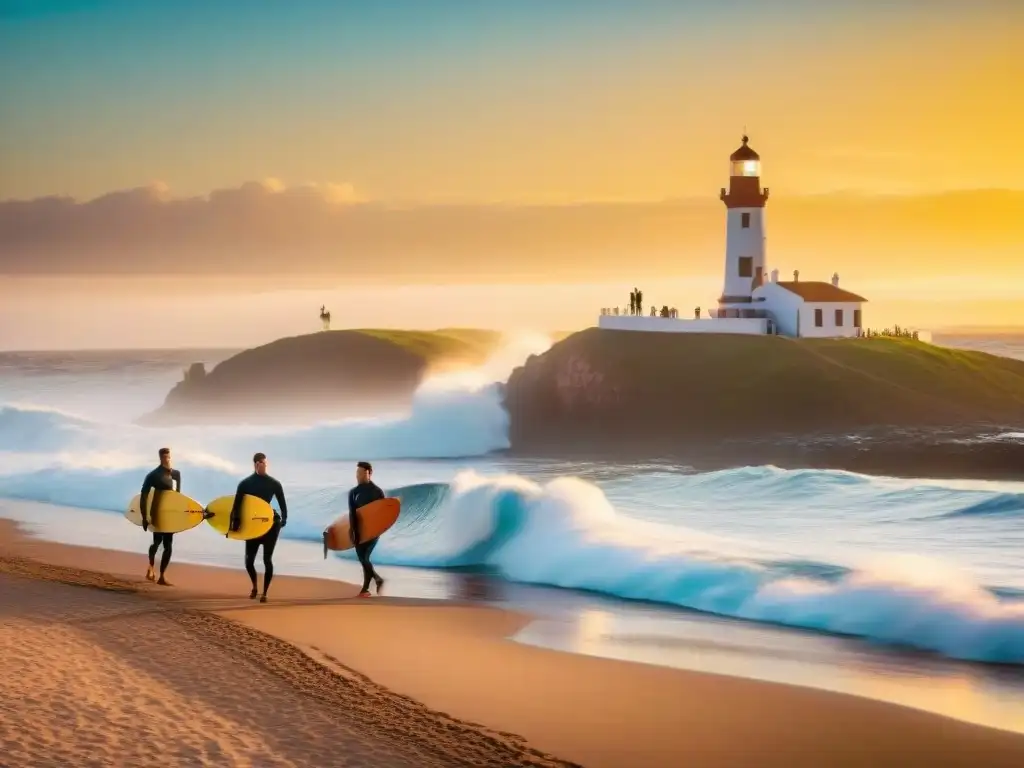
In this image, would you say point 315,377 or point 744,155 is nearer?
point 744,155

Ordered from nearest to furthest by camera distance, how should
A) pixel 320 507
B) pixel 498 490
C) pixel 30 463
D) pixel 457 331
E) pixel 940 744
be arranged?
pixel 940 744 < pixel 498 490 < pixel 320 507 < pixel 30 463 < pixel 457 331

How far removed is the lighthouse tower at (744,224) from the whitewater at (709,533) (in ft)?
57.7

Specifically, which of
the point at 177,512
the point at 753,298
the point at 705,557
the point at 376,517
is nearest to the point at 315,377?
the point at 753,298

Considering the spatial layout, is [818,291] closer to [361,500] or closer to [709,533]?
[709,533]

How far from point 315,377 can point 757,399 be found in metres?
44.9

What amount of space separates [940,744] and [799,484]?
1856 cm

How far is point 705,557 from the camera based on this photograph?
662 inches

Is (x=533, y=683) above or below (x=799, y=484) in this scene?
below

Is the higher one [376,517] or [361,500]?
[361,500]

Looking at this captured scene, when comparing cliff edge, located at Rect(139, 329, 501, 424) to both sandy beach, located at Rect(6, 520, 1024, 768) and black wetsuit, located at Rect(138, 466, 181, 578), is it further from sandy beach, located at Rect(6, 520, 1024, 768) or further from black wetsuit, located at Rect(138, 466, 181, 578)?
sandy beach, located at Rect(6, 520, 1024, 768)

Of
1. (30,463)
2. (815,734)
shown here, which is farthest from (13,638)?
(30,463)

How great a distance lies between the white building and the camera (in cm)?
5328

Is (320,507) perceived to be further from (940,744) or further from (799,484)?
(940,744)

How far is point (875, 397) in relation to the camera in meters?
47.9
